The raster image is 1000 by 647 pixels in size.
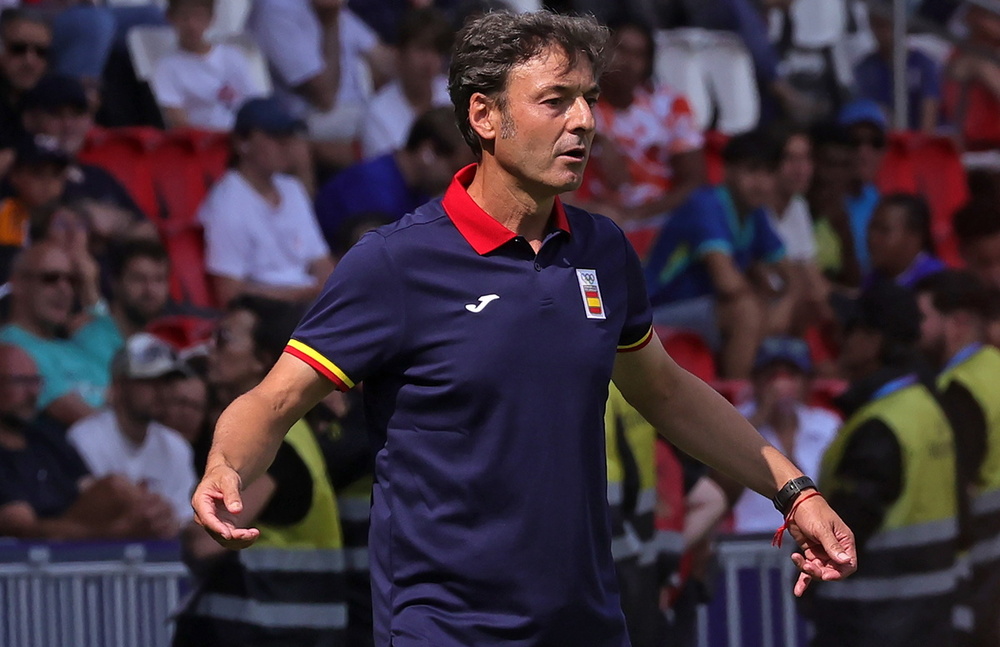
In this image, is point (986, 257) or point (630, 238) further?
point (986, 257)

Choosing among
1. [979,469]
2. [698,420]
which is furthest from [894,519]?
[698,420]

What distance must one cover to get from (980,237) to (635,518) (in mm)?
4110

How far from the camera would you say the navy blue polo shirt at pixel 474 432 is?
287 cm

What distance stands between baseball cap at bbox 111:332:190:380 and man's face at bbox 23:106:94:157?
119cm

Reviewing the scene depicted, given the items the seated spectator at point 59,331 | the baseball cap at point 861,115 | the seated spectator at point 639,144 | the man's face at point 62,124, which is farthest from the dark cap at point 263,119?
the baseball cap at point 861,115

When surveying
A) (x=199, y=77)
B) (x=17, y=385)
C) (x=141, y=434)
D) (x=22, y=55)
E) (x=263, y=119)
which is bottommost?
(x=141, y=434)

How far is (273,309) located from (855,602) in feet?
7.27

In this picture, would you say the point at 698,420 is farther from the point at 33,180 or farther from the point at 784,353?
the point at 33,180

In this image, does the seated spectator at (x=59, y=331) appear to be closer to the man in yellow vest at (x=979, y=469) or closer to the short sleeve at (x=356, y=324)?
the man in yellow vest at (x=979, y=469)

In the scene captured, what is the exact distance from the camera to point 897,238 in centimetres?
873

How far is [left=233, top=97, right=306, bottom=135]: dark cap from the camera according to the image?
7.75m

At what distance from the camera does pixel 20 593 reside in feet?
17.5

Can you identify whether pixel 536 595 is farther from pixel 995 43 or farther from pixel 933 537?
pixel 995 43

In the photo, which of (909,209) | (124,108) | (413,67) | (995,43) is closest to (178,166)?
(124,108)
